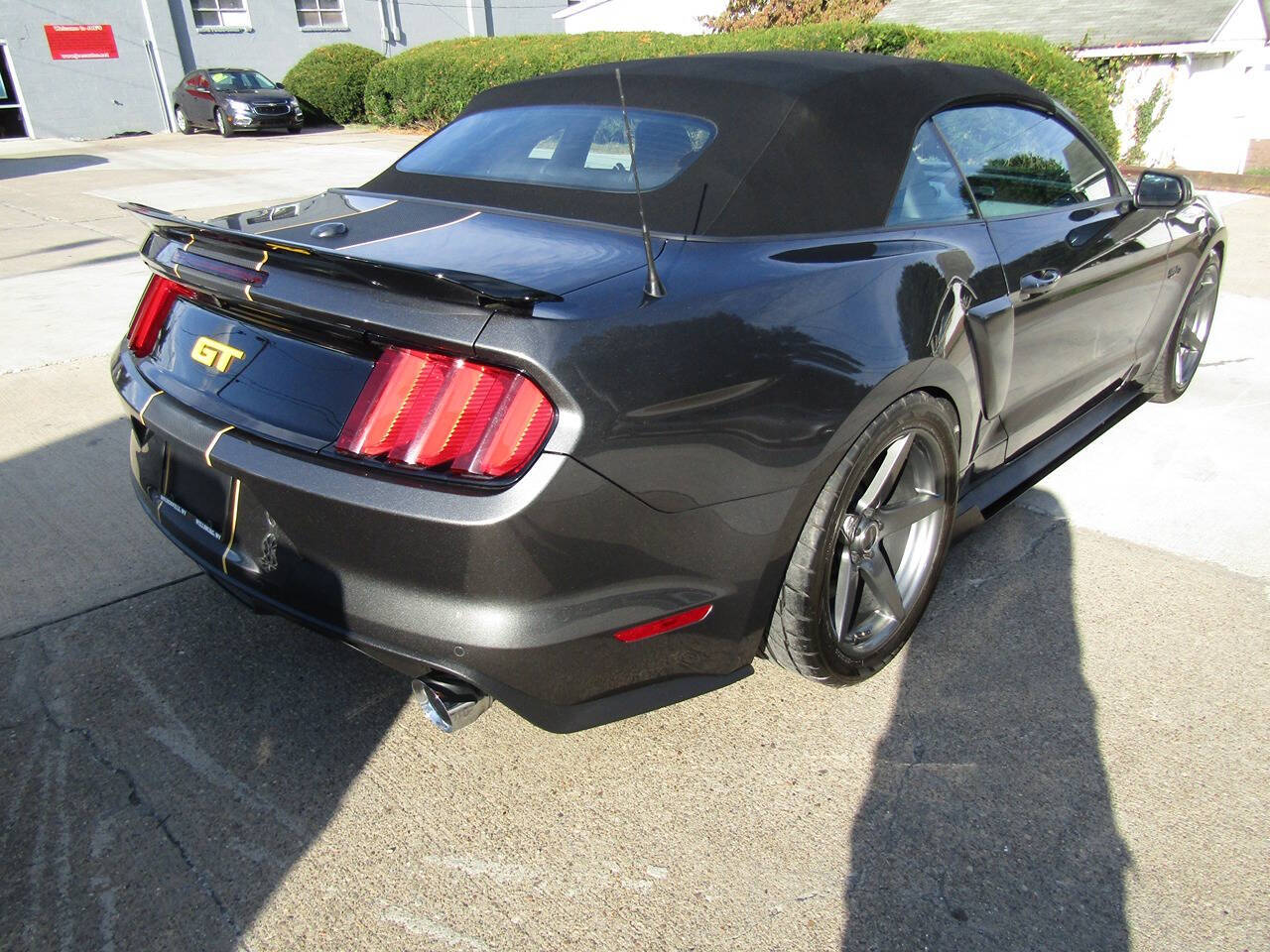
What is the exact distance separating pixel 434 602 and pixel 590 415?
0.48 meters

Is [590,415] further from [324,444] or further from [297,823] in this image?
[297,823]

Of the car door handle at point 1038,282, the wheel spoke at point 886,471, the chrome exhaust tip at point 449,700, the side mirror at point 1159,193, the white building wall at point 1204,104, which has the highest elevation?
the side mirror at point 1159,193

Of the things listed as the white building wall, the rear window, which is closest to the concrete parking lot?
the rear window

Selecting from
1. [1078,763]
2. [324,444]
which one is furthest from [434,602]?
[1078,763]

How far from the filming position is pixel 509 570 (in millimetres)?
1840

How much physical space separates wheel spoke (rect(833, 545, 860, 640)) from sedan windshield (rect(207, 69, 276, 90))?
23.8m

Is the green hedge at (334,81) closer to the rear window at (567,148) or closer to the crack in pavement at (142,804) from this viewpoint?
the rear window at (567,148)

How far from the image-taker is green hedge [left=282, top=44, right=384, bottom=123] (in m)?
23.9

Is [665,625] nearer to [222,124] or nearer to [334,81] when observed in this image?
[222,124]

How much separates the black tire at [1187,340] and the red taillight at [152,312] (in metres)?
4.02

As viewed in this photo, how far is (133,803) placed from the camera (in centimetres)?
225

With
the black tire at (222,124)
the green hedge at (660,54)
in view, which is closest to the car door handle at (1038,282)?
the green hedge at (660,54)

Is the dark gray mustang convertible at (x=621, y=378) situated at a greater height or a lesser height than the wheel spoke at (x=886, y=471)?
greater

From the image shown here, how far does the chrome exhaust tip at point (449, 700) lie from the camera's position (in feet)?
6.65
